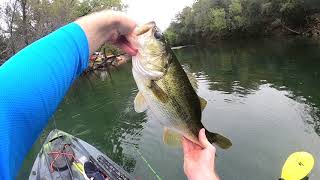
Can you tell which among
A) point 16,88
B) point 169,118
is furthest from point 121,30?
point 16,88

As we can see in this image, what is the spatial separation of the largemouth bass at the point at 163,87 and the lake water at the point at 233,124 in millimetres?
6847

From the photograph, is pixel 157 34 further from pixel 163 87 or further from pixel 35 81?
pixel 35 81

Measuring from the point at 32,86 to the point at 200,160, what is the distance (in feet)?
4.04

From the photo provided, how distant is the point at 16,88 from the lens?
129 cm

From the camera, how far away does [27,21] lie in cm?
3275

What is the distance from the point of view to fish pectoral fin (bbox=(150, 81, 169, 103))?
2.13 metres

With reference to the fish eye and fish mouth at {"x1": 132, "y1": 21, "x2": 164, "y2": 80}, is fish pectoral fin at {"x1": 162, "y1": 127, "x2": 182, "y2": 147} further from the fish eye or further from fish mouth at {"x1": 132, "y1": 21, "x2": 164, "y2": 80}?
the fish eye

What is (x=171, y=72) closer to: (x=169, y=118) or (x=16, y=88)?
(x=169, y=118)

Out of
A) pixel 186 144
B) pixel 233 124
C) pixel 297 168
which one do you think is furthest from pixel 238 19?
pixel 186 144

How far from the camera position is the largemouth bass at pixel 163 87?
6.89 ft

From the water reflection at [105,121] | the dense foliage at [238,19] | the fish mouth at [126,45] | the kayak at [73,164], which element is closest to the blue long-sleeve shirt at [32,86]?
the fish mouth at [126,45]

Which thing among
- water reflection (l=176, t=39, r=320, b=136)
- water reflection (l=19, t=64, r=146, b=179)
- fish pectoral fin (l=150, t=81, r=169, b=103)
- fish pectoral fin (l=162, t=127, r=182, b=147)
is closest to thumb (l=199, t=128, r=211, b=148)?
fish pectoral fin (l=162, t=127, r=182, b=147)

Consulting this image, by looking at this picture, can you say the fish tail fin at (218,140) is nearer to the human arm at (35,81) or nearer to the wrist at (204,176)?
the wrist at (204,176)

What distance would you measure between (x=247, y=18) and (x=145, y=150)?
51.3 m
